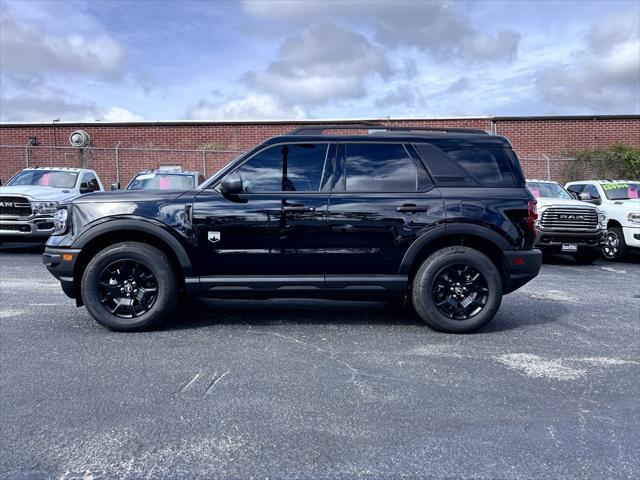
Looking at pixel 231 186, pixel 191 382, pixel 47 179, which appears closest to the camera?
pixel 191 382

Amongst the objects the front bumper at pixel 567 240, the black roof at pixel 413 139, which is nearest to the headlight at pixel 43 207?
the black roof at pixel 413 139

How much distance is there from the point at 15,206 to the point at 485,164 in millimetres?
10099

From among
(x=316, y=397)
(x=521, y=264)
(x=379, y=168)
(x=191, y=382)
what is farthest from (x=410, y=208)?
(x=191, y=382)

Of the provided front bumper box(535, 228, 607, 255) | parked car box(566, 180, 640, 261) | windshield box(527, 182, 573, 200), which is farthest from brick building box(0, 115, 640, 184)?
front bumper box(535, 228, 607, 255)

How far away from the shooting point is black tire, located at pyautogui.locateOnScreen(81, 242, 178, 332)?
5.10 m

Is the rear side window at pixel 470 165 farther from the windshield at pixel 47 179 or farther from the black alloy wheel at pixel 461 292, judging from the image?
the windshield at pixel 47 179

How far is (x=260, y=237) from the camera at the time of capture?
202 inches

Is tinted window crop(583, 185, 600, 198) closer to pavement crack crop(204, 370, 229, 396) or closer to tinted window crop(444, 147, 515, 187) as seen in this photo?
tinted window crop(444, 147, 515, 187)

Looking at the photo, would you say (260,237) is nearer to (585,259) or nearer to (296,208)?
(296,208)

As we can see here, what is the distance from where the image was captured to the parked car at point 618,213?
11531 mm

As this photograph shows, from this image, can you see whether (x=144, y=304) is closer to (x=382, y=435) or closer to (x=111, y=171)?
(x=382, y=435)

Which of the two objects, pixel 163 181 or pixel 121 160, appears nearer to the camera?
pixel 163 181

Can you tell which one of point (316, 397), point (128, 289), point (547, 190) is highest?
point (547, 190)

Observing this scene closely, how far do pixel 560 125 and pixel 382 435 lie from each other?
20.2 meters
